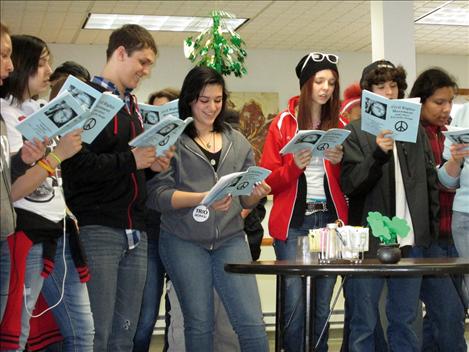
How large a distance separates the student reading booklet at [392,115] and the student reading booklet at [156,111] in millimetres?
900

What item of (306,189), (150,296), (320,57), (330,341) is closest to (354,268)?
(306,189)

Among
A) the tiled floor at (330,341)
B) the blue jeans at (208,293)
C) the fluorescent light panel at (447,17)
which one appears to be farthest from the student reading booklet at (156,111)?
the fluorescent light panel at (447,17)

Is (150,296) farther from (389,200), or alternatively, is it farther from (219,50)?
(219,50)

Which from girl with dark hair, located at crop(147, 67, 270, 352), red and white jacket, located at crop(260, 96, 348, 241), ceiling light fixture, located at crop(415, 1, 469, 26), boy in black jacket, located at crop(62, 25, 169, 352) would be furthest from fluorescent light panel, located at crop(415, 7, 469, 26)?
boy in black jacket, located at crop(62, 25, 169, 352)

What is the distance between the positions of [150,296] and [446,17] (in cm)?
→ 582

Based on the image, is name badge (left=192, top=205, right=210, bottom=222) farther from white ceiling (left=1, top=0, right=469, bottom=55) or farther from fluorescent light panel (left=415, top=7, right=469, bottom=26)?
fluorescent light panel (left=415, top=7, right=469, bottom=26)

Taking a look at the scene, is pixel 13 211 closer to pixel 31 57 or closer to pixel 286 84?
pixel 31 57

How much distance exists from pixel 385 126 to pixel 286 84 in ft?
20.6

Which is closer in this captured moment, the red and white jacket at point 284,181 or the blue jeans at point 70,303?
the blue jeans at point 70,303

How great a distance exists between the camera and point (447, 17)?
8.70 metres

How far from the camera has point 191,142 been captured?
3.69 m

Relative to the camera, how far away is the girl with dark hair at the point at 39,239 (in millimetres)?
2771

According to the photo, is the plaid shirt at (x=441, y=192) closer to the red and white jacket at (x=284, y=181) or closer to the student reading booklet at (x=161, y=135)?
the red and white jacket at (x=284, y=181)

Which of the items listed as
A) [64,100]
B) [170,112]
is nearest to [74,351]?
[64,100]
